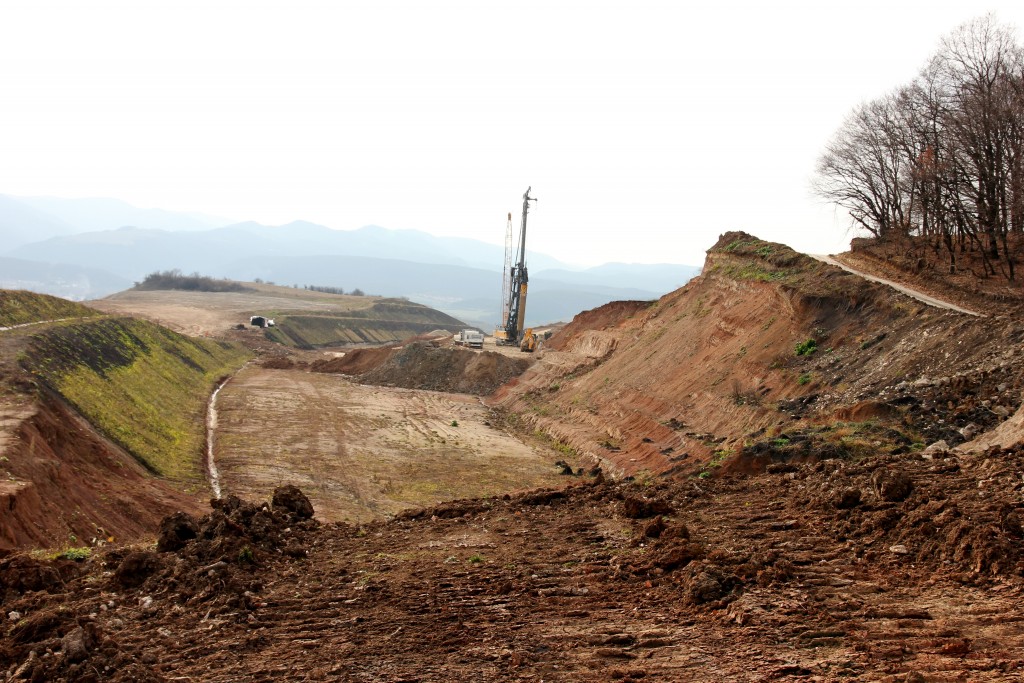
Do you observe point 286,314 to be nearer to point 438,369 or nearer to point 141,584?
point 438,369

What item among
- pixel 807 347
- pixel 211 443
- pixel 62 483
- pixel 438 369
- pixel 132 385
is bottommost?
pixel 211 443

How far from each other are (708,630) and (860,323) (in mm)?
18067

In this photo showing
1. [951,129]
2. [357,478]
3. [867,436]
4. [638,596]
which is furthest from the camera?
[951,129]

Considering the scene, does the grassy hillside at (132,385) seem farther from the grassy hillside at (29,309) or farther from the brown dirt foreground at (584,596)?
the brown dirt foreground at (584,596)

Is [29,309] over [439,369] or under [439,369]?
over

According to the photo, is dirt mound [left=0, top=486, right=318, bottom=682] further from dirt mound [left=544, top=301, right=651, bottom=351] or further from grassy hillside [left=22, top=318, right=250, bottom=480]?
dirt mound [left=544, top=301, right=651, bottom=351]

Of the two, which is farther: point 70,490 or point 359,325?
point 359,325

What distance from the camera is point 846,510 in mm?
10586

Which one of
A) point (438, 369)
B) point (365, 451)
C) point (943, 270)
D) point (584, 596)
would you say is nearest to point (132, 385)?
point (365, 451)

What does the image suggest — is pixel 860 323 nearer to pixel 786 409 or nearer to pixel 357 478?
pixel 786 409

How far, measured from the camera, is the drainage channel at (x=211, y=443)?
20.6 metres

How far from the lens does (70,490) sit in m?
15.3

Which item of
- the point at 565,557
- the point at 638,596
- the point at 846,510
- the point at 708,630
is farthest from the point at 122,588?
the point at 846,510

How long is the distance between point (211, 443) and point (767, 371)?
18748 millimetres
